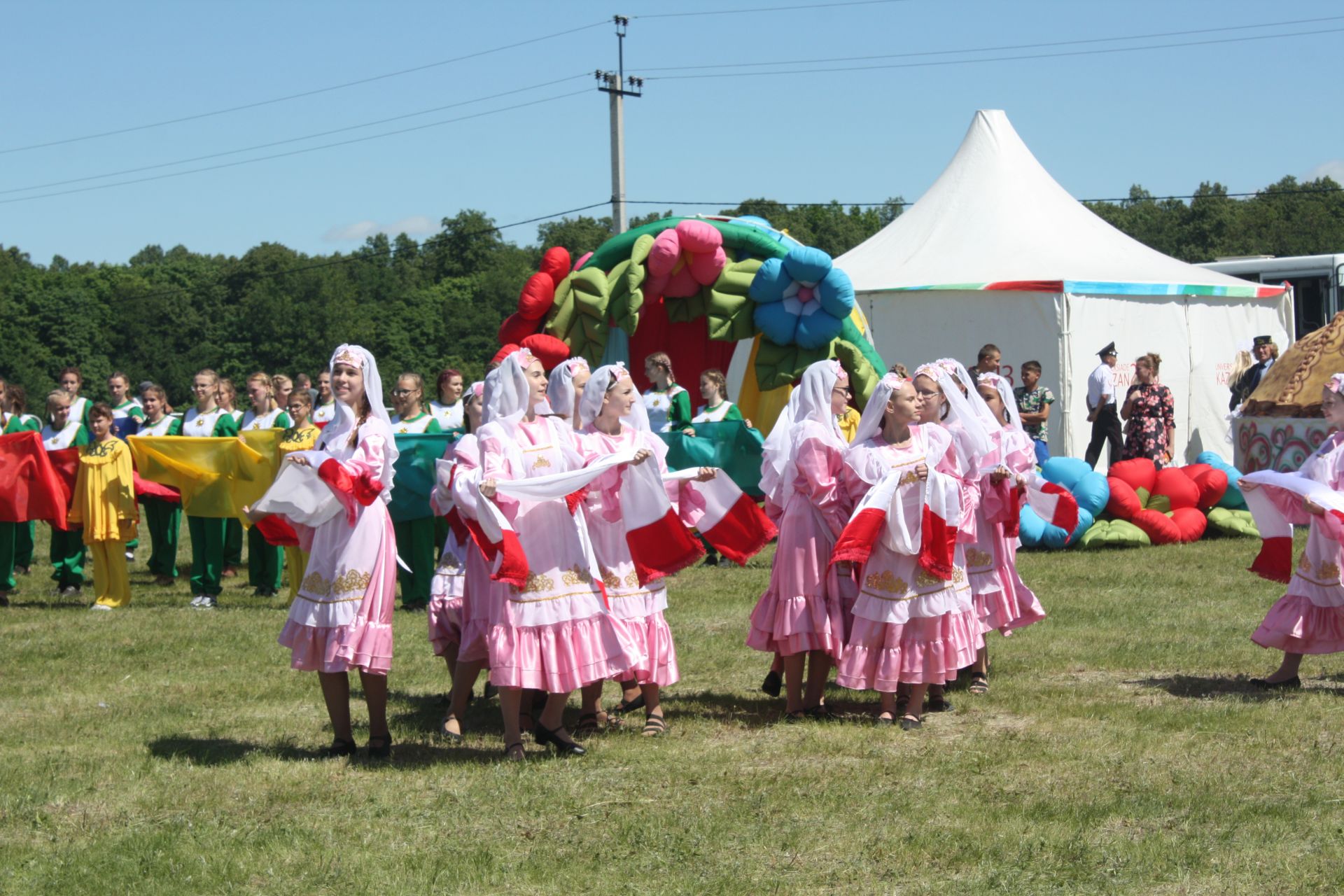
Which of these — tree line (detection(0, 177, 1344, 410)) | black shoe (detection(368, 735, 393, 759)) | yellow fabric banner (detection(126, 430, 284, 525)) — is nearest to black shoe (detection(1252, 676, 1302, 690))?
black shoe (detection(368, 735, 393, 759))

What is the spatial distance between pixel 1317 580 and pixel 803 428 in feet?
9.28

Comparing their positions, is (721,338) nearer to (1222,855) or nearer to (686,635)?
(686,635)

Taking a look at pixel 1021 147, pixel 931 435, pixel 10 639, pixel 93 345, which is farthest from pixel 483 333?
pixel 931 435

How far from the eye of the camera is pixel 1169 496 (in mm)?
13938

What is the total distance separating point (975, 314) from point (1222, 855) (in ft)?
44.2

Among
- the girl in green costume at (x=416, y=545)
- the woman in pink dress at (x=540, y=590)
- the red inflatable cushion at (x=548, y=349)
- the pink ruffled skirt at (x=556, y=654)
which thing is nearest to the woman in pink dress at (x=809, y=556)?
the woman in pink dress at (x=540, y=590)

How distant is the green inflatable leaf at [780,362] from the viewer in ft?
47.8

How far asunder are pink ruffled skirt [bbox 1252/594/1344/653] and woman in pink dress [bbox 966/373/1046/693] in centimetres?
121

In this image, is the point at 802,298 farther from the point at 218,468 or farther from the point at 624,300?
the point at 218,468

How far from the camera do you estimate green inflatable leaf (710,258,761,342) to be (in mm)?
14875

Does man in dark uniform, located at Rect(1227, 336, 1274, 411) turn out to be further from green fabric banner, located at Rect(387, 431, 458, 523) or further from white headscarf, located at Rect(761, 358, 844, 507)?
white headscarf, located at Rect(761, 358, 844, 507)

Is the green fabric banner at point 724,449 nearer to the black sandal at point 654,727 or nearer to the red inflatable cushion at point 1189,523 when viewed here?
the red inflatable cushion at point 1189,523

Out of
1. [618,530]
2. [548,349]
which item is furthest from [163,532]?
[618,530]

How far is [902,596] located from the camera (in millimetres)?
6945
